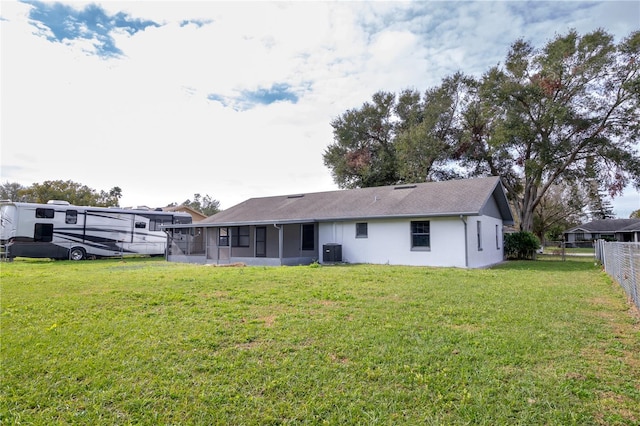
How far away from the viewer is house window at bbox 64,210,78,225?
19.8 meters

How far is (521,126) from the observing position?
23875 millimetres

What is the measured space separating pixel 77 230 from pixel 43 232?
153 cm

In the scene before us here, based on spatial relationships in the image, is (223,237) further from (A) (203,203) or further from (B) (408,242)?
(A) (203,203)

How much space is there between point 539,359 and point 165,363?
416 centimetres

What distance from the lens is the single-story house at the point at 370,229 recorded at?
586 inches

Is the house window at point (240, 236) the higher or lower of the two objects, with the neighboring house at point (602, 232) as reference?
lower

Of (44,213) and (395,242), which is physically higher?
(44,213)

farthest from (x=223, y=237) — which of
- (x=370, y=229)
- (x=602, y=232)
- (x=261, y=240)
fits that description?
(x=602, y=232)

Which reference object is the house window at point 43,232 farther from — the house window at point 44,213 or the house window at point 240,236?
the house window at point 240,236

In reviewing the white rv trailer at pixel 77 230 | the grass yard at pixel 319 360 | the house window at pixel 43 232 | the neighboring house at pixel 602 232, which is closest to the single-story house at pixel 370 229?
the white rv trailer at pixel 77 230

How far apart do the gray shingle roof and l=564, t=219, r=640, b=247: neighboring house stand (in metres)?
32.6

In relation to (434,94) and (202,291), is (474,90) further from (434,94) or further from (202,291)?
(202,291)

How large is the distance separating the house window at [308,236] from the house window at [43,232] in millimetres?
13198

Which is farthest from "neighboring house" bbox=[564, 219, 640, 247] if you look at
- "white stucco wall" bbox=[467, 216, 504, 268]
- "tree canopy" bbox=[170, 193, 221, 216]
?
"tree canopy" bbox=[170, 193, 221, 216]
